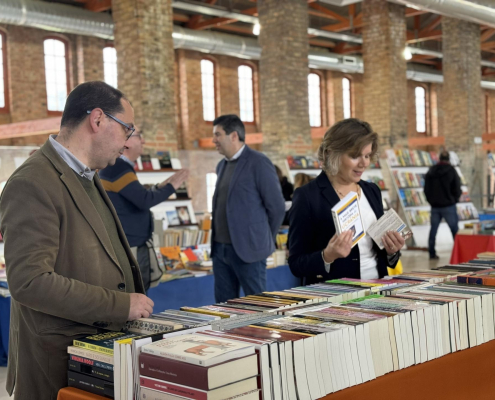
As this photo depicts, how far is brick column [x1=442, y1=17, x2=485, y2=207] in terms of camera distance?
17359mm

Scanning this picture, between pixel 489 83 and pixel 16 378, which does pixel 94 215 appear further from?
pixel 489 83

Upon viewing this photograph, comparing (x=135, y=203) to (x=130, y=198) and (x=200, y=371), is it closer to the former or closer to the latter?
(x=130, y=198)

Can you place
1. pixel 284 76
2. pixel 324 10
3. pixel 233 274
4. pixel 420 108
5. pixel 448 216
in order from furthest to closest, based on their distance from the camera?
pixel 420 108 → pixel 324 10 → pixel 284 76 → pixel 448 216 → pixel 233 274

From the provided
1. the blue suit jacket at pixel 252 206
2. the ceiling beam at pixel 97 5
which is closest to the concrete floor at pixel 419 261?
the blue suit jacket at pixel 252 206

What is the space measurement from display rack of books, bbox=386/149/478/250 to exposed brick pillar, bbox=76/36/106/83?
7411 mm

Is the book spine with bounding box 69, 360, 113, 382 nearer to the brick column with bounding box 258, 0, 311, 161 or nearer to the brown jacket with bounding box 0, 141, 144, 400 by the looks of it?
the brown jacket with bounding box 0, 141, 144, 400

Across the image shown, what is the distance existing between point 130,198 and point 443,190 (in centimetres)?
758

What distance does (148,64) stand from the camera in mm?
10125

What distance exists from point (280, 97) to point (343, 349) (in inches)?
446

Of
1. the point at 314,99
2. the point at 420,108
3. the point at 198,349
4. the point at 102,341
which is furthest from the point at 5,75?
the point at 420,108

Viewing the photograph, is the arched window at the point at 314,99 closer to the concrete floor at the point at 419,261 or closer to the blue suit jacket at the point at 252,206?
the concrete floor at the point at 419,261

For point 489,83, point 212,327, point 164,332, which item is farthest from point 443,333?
point 489,83

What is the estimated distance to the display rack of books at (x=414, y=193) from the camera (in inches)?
520

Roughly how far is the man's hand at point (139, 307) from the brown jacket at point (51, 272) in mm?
20
